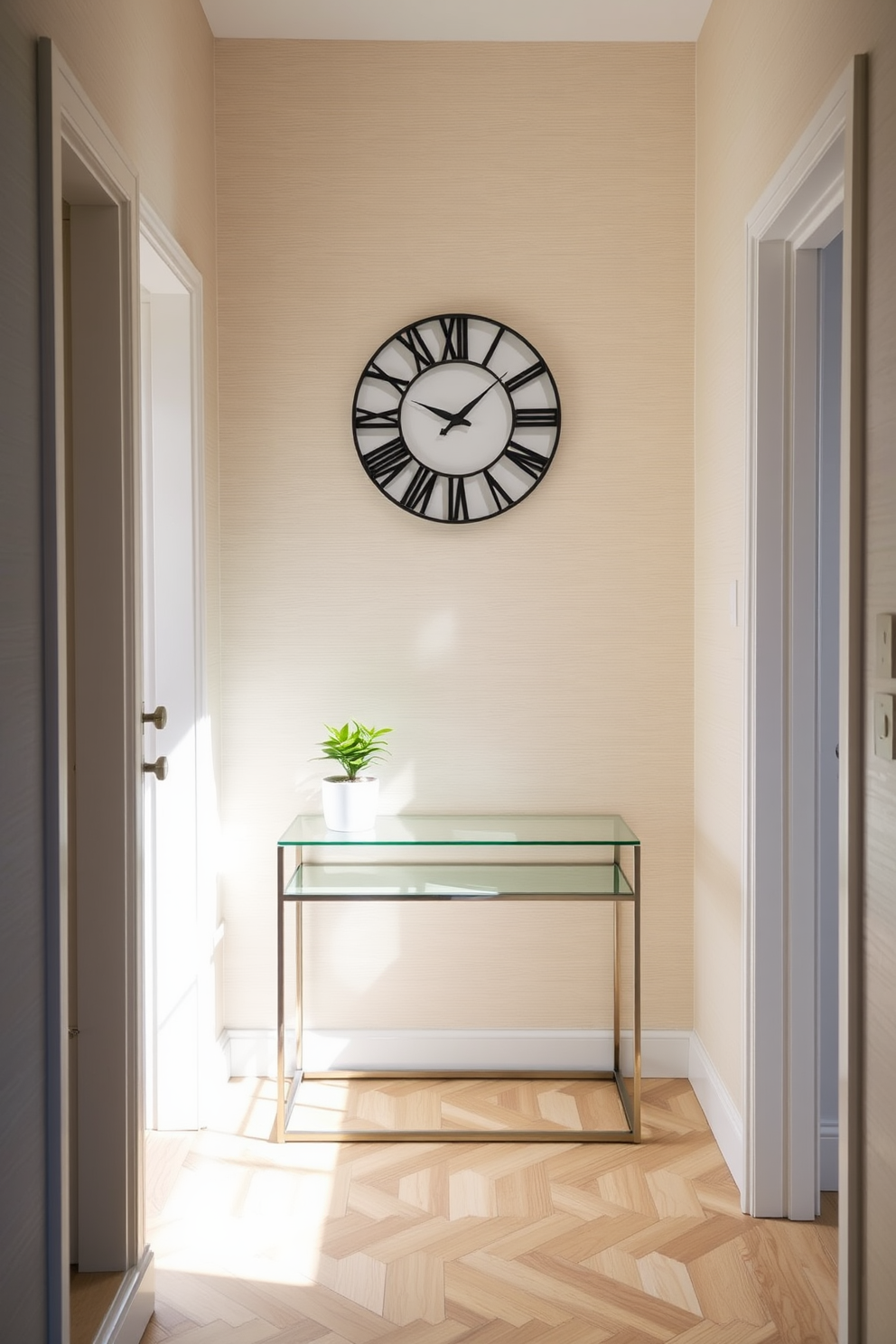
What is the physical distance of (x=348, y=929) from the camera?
299 cm

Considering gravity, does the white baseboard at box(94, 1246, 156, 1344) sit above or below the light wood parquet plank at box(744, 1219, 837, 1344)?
above

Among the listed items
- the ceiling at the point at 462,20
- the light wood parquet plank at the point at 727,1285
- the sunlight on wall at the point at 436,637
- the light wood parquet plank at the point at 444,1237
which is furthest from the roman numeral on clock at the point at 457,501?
the light wood parquet plank at the point at 727,1285

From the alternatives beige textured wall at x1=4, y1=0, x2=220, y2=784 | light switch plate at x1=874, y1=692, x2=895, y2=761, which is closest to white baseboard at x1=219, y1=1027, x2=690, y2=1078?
beige textured wall at x1=4, y1=0, x2=220, y2=784

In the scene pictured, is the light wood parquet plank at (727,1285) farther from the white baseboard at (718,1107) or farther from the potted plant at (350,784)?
the potted plant at (350,784)

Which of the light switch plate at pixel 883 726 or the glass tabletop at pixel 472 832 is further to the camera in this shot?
the glass tabletop at pixel 472 832

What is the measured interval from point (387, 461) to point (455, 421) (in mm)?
211

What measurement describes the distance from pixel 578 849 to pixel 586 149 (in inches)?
74.2

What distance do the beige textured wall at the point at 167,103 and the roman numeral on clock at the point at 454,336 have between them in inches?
24.3

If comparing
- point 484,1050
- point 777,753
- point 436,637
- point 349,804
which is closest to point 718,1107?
point 484,1050

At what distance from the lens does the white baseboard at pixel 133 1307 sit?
175 centimetres

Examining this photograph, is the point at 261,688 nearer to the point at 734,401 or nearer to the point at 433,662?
the point at 433,662

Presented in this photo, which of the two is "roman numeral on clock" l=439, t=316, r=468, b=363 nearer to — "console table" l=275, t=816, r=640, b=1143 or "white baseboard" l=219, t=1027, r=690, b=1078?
"console table" l=275, t=816, r=640, b=1143

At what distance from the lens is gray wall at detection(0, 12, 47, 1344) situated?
136 cm

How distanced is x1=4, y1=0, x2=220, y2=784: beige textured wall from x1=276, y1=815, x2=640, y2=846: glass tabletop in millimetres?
468
